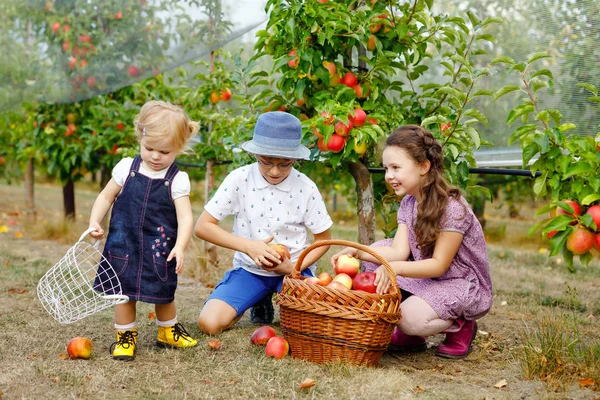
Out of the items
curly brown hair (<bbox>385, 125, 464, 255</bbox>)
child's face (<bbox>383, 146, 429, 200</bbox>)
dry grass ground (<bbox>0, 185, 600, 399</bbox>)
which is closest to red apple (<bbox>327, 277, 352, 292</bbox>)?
Result: dry grass ground (<bbox>0, 185, 600, 399</bbox>)

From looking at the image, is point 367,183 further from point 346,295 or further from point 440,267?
point 346,295

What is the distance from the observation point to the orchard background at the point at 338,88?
9.21 feet

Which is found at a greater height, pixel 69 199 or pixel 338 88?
pixel 338 88

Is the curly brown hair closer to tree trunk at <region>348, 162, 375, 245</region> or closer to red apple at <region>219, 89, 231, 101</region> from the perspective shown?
tree trunk at <region>348, 162, 375, 245</region>

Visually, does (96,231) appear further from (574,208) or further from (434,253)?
(574,208)

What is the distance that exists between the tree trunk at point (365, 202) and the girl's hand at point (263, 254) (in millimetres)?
909

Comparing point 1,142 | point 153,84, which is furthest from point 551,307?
point 1,142

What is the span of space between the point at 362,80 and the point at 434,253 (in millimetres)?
1327

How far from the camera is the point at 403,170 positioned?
2.88 m

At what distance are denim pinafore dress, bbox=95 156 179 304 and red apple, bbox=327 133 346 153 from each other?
0.92 metres

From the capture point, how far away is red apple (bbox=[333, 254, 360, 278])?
285cm

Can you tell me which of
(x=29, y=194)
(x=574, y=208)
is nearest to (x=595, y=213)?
(x=574, y=208)

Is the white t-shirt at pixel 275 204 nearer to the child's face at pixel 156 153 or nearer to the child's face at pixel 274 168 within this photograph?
the child's face at pixel 274 168

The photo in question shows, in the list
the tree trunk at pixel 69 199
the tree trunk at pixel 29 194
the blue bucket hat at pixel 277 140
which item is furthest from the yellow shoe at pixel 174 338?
the tree trunk at pixel 29 194
